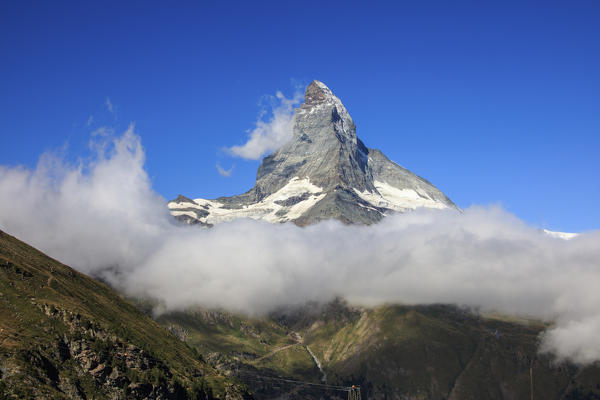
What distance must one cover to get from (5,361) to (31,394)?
593 inches

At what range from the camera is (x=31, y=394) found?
195 meters

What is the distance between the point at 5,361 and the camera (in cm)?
19950
